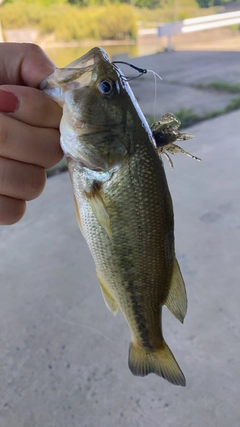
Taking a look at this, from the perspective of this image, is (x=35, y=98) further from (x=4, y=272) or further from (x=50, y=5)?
(x=50, y=5)

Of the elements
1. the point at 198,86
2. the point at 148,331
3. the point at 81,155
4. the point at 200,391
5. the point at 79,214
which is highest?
the point at 81,155

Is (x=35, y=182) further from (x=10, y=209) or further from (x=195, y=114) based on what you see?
(x=195, y=114)

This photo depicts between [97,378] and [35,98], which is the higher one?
[35,98]

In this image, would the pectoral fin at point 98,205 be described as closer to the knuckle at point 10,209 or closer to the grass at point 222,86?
the knuckle at point 10,209

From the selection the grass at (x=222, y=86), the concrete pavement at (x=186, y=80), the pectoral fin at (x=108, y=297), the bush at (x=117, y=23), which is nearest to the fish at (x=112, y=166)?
the pectoral fin at (x=108, y=297)

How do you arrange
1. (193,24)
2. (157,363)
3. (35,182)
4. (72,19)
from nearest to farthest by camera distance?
(35,182) → (157,363) → (193,24) → (72,19)

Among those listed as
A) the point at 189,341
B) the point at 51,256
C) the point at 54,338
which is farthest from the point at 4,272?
the point at 189,341

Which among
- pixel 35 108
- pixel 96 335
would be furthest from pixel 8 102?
pixel 96 335
